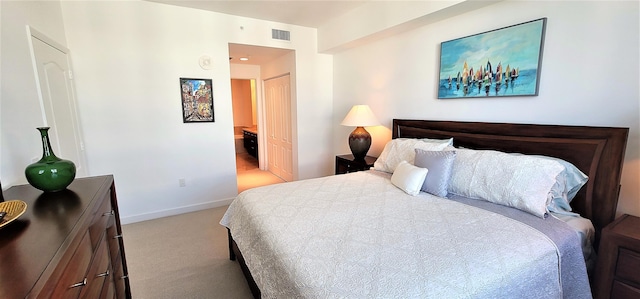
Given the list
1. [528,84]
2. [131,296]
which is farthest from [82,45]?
[528,84]

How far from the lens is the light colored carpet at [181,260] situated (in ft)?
6.92

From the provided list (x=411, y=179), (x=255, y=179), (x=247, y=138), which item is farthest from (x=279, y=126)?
(x=411, y=179)

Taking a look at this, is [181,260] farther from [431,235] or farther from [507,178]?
[507,178]

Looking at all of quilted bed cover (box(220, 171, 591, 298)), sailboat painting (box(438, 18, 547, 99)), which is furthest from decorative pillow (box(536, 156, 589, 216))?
sailboat painting (box(438, 18, 547, 99))

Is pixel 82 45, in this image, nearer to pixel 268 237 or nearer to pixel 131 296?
pixel 131 296

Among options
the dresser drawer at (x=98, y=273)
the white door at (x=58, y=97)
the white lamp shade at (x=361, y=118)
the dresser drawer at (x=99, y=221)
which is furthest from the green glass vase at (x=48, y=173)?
Answer: the white lamp shade at (x=361, y=118)

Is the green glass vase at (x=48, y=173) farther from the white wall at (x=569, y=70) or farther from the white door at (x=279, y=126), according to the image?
the white door at (x=279, y=126)

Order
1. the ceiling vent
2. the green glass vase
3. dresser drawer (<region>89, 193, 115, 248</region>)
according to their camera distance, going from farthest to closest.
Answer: the ceiling vent
the green glass vase
dresser drawer (<region>89, 193, 115, 248</region>)

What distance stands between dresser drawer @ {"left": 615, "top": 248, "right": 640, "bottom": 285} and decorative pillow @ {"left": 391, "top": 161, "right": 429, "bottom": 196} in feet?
3.59

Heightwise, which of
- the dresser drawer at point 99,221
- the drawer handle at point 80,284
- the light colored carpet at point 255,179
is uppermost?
the dresser drawer at point 99,221

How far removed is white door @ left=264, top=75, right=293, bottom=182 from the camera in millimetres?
4598

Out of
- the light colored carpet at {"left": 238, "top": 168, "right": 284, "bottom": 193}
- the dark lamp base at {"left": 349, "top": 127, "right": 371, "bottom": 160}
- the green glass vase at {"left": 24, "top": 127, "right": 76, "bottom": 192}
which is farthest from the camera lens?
the light colored carpet at {"left": 238, "top": 168, "right": 284, "bottom": 193}

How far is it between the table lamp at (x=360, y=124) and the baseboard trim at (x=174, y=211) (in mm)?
1940

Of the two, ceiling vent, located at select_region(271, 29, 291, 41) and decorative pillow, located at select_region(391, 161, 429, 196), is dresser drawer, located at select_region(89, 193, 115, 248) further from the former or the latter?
ceiling vent, located at select_region(271, 29, 291, 41)
